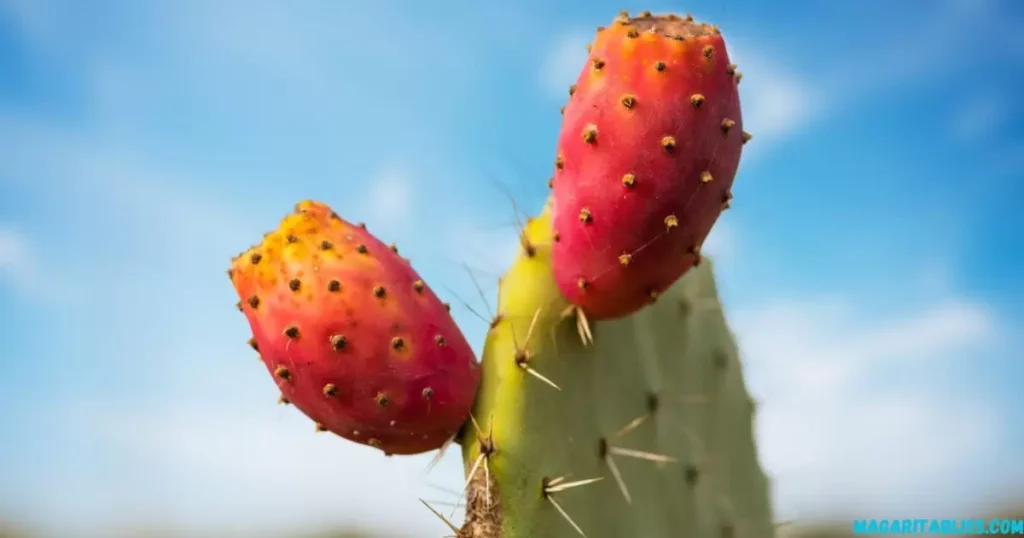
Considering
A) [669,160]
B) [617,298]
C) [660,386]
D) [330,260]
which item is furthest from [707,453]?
[330,260]

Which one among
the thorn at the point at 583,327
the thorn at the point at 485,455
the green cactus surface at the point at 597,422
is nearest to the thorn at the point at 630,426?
the green cactus surface at the point at 597,422

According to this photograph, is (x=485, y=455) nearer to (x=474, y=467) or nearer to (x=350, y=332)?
(x=474, y=467)

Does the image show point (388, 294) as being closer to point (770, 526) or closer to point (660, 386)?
point (660, 386)

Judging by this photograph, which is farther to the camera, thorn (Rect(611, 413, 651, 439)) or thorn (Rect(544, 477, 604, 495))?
thorn (Rect(611, 413, 651, 439))

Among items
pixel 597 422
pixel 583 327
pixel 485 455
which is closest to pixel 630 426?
pixel 597 422

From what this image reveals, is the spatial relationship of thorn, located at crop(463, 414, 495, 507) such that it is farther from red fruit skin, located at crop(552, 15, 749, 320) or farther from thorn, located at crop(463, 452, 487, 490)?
red fruit skin, located at crop(552, 15, 749, 320)

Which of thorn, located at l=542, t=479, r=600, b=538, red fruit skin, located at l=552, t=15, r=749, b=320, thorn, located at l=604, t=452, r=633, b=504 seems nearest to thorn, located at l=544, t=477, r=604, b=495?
thorn, located at l=542, t=479, r=600, b=538

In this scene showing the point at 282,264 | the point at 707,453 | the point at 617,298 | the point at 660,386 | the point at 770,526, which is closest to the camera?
the point at 282,264
